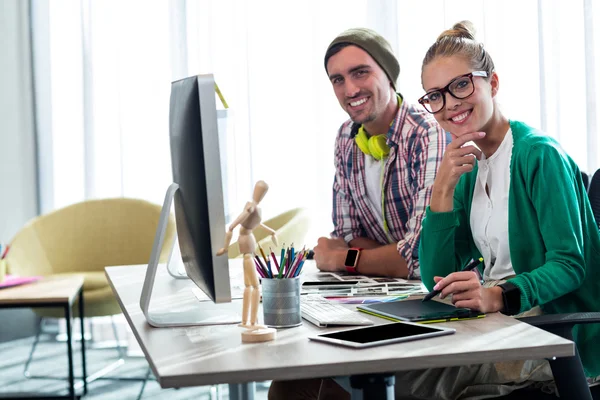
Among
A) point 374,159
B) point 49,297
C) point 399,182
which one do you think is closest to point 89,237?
point 49,297

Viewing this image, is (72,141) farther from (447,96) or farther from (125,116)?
(447,96)

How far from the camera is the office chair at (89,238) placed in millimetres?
4062

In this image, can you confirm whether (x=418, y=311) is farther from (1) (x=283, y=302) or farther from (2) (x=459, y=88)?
(2) (x=459, y=88)

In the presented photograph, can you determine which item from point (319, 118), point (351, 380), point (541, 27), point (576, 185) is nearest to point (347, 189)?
point (576, 185)

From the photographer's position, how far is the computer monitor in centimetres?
126

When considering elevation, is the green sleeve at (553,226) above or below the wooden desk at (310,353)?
above

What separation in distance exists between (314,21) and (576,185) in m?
3.03

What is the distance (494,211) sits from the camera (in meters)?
1.67

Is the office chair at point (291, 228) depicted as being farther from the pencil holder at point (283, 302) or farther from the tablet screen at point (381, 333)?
the tablet screen at point (381, 333)

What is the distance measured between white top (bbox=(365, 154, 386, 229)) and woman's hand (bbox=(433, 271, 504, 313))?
38.1 inches

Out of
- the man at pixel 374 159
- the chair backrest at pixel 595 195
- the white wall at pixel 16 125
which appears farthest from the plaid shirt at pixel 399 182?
the white wall at pixel 16 125

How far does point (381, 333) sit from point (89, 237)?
129 inches

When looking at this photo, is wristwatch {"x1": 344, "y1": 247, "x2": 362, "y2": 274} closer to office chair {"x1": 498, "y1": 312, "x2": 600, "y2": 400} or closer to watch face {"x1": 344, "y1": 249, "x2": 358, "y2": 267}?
watch face {"x1": 344, "y1": 249, "x2": 358, "y2": 267}

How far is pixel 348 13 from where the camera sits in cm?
443
